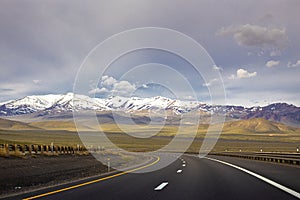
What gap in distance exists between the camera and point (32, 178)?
19.8m

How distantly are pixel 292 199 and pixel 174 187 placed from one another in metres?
4.45

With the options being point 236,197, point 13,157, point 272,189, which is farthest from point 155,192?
point 13,157

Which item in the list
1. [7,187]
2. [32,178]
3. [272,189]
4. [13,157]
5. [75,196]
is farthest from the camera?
[13,157]

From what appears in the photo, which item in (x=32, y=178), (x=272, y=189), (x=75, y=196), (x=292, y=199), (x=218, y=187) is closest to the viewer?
(x=292, y=199)

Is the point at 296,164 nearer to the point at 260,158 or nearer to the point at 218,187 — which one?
the point at 260,158

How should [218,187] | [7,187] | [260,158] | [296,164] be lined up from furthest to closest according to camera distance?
[260,158] → [296,164] → [7,187] → [218,187]

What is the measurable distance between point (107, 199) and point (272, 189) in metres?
5.42

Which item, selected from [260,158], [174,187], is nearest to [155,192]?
[174,187]

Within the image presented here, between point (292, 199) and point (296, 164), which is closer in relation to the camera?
point (292, 199)

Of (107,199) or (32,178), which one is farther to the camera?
(32,178)

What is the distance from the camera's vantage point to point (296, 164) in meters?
28.6

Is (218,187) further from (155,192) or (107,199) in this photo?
(107,199)

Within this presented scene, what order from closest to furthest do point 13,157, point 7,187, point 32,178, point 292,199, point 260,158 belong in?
point 292,199
point 7,187
point 32,178
point 13,157
point 260,158

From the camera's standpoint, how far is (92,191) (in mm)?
12836
